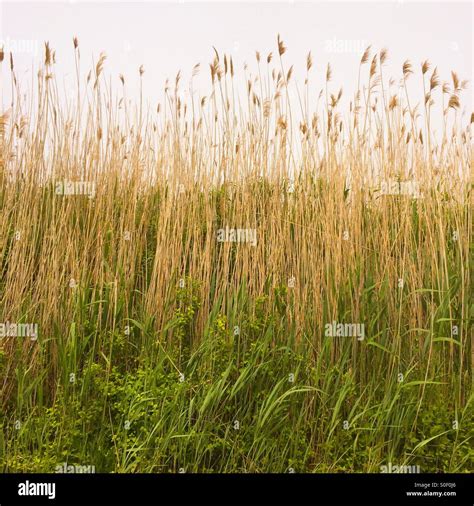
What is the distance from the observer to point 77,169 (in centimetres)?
446

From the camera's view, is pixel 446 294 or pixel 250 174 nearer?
pixel 446 294

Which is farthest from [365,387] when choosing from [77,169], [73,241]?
[77,169]

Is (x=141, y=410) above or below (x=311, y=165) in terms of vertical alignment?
below

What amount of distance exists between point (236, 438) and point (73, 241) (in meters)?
1.62

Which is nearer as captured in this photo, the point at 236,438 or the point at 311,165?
the point at 236,438

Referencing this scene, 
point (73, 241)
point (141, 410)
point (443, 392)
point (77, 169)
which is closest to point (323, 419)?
point (443, 392)

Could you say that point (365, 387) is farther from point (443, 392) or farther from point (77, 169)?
point (77, 169)

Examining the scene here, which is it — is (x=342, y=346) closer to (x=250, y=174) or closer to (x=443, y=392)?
(x=443, y=392)

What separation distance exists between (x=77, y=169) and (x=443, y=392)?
269 cm
